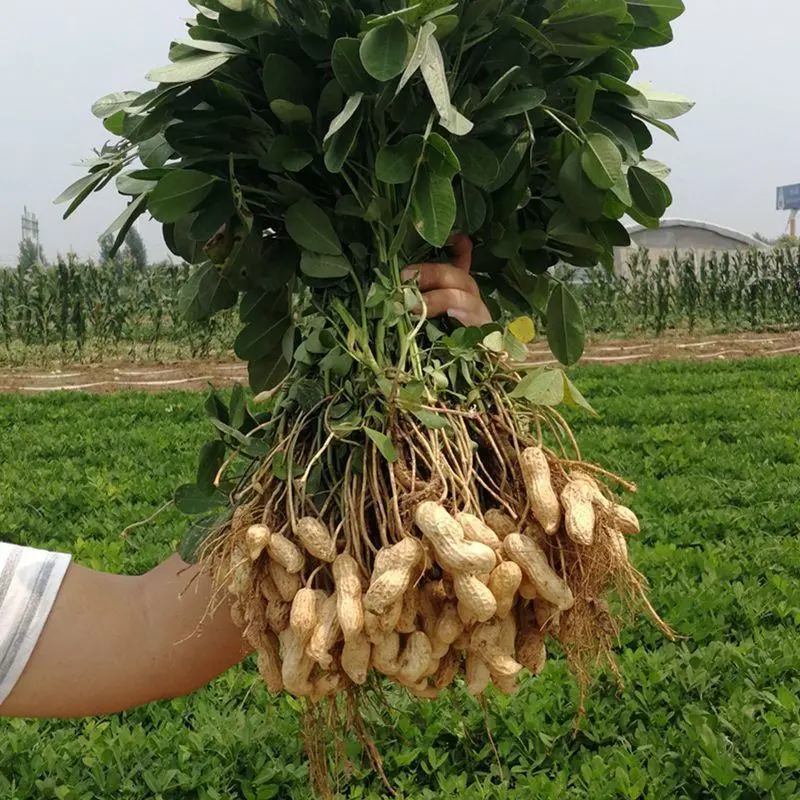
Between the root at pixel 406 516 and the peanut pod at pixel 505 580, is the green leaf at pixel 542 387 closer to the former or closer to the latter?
the root at pixel 406 516

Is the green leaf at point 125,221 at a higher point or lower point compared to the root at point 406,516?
higher

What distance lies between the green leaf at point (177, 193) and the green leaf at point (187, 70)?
0.10 m

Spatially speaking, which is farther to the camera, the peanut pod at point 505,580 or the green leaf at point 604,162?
the green leaf at point 604,162

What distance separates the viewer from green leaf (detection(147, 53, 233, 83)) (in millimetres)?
993

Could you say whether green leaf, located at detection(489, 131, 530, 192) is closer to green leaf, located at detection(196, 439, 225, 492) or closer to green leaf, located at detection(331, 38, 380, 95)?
green leaf, located at detection(331, 38, 380, 95)

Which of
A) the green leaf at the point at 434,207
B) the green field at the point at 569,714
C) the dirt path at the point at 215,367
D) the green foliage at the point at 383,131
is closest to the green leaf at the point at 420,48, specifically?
the green foliage at the point at 383,131

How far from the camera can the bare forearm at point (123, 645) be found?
43.9 inches

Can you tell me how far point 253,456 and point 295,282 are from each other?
0.28 meters

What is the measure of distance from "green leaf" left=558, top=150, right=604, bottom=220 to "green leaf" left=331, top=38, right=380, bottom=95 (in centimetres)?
27

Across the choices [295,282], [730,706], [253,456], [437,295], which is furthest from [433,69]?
[730,706]

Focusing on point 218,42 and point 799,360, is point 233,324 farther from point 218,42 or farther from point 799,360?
point 218,42

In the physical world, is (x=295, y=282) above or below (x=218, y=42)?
below

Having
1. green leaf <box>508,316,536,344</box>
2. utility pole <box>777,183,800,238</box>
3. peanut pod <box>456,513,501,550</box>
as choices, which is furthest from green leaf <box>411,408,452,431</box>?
utility pole <box>777,183,800,238</box>

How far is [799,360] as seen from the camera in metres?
8.01
